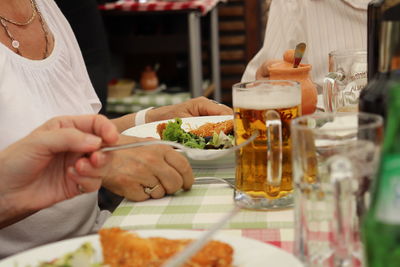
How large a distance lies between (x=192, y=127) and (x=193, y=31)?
2.51 metres

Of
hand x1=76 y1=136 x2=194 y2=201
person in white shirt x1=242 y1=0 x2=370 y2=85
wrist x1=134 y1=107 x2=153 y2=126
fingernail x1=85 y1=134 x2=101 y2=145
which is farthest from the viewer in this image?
person in white shirt x1=242 y1=0 x2=370 y2=85

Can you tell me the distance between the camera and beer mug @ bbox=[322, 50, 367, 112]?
55.7 inches

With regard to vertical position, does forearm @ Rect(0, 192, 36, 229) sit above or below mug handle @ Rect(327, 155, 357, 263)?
below

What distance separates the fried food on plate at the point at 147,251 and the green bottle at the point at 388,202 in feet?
0.64

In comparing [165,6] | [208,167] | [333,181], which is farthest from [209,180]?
[165,6]

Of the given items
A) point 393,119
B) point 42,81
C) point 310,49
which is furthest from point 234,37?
point 393,119

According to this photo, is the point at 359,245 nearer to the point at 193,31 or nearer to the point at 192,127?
the point at 192,127

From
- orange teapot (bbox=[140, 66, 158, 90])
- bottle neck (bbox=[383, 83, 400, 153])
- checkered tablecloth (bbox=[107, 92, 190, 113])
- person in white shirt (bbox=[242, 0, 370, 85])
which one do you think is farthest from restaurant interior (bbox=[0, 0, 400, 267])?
orange teapot (bbox=[140, 66, 158, 90])

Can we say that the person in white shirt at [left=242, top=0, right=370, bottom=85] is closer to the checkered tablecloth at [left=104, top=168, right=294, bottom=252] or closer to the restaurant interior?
the restaurant interior

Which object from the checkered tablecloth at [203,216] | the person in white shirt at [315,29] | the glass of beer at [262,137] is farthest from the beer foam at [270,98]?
the person in white shirt at [315,29]

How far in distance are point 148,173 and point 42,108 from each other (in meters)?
0.45

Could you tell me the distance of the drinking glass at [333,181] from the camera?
72cm

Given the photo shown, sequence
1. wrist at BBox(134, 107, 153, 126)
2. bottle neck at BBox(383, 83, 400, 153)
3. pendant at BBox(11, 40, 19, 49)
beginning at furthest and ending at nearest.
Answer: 1. wrist at BBox(134, 107, 153, 126)
2. pendant at BBox(11, 40, 19, 49)
3. bottle neck at BBox(383, 83, 400, 153)

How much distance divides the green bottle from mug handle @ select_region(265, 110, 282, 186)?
34 cm
